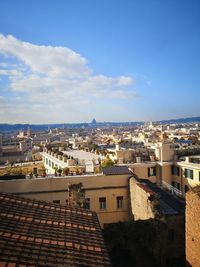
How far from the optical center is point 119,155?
3522 centimetres

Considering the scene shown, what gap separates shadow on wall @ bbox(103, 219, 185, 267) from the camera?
59.1 ft

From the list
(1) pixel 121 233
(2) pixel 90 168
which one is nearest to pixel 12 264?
(1) pixel 121 233

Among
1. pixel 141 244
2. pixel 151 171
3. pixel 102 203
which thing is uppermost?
pixel 151 171

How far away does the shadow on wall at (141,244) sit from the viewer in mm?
18016

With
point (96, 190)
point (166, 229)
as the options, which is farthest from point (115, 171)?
point (166, 229)

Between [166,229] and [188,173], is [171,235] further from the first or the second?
[188,173]

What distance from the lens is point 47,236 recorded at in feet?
32.9

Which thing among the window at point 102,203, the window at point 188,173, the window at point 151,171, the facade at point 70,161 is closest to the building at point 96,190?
the window at point 102,203

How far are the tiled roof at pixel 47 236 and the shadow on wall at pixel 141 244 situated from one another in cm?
509

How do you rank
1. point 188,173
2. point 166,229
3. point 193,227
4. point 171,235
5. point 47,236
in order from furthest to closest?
point 188,173 < point 171,235 < point 166,229 < point 193,227 < point 47,236

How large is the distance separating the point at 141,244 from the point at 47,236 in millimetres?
9826

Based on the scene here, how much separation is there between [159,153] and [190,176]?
4301 mm

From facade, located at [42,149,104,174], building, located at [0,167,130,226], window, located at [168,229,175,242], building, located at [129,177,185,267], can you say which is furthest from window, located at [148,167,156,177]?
window, located at [168,229,175,242]

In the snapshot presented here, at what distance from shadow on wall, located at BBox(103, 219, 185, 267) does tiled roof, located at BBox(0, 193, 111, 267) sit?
16.7 feet
